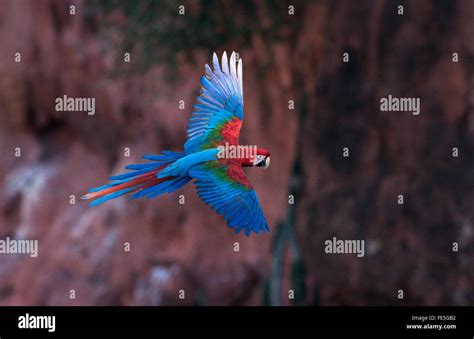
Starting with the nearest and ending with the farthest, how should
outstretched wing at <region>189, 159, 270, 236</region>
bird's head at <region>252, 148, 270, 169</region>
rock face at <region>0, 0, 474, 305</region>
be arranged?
outstretched wing at <region>189, 159, 270, 236</region>
bird's head at <region>252, 148, 270, 169</region>
rock face at <region>0, 0, 474, 305</region>

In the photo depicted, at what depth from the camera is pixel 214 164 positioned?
10.0 ft

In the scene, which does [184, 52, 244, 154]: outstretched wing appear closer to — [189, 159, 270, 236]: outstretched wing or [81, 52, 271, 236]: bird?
[81, 52, 271, 236]: bird

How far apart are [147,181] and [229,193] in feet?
0.97

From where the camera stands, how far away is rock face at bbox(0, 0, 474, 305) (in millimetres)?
7707

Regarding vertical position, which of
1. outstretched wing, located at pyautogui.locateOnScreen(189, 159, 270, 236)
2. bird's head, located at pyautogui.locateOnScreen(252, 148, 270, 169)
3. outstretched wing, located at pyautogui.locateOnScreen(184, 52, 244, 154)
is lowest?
outstretched wing, located at pyautogui.locateOnScreen(189, 159, 270, 236)

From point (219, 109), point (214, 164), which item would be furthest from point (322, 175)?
point (214, 164)

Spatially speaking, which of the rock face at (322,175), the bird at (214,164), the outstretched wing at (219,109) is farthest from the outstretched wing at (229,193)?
the rock face at (322,175)

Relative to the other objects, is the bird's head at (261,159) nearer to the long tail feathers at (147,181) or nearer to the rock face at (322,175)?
the long tail feathers at (147,181)

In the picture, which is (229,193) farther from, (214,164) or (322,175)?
(322,175)

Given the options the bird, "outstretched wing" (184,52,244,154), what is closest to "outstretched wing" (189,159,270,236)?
the bird

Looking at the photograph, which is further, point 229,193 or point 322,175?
point 322,175

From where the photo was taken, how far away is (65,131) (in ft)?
35.6

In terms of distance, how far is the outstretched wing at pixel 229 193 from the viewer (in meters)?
2.87
